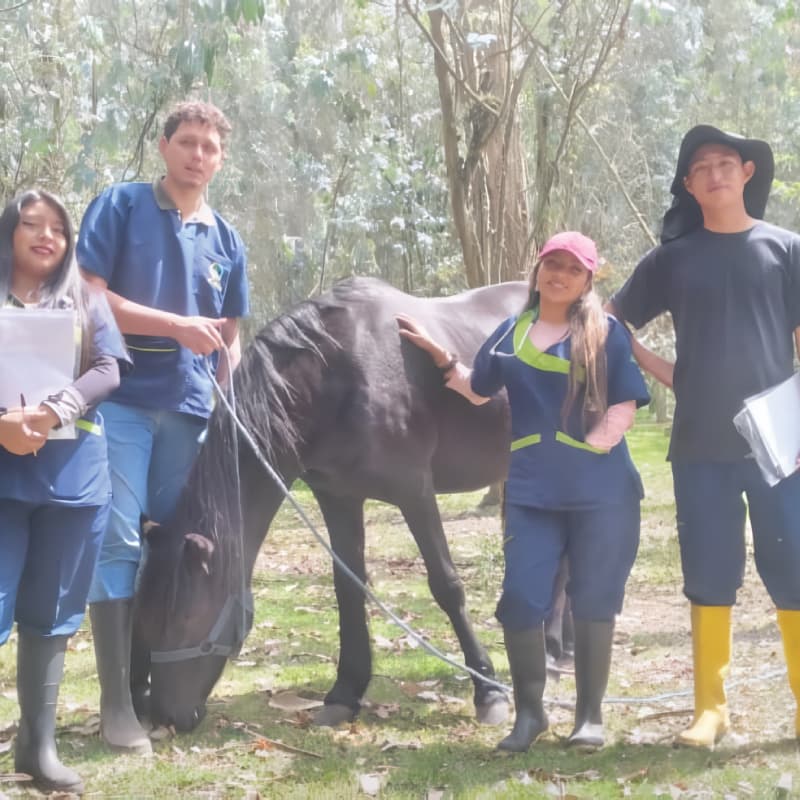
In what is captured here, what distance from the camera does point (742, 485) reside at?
12.4 feet

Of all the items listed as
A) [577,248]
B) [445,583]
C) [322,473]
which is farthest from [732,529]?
[322,473]

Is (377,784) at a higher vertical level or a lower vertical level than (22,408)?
lower

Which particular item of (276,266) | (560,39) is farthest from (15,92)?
(560,39)

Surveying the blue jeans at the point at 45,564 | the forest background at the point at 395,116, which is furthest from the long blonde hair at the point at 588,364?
the forest background at the point at 395,116

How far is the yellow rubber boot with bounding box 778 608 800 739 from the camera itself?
12.4ft

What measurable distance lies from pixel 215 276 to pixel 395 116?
45.1 feet

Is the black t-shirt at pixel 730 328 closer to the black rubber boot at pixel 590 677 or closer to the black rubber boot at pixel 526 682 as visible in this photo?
the black rubber boot at pixel 590 677

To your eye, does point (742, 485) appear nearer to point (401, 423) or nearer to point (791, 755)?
point (791, 755)

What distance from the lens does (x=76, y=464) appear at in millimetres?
3287

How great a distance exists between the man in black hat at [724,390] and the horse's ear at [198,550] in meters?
1.73

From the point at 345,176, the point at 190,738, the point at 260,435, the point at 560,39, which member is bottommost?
the point at 190,738

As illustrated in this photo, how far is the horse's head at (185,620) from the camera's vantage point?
3.80 meters

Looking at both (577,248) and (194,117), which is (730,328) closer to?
(577,248)

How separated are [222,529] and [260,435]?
16.8 inches
